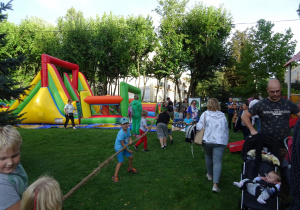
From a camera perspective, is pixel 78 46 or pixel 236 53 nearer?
pixel 78 46

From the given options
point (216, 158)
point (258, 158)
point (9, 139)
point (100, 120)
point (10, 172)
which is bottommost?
point (100, 120)

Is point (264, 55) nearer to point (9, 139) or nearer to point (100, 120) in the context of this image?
point (100, 120)

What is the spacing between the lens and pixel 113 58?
28703 mm

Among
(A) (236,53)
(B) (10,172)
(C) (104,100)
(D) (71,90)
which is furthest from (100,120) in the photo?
(A) (236,53)

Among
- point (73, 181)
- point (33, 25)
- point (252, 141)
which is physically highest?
point (33, 25)

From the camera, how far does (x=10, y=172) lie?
1.77m

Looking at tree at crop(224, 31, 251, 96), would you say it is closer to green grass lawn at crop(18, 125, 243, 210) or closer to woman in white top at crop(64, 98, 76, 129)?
woman in white top at crop(64, 98, 76, 129)

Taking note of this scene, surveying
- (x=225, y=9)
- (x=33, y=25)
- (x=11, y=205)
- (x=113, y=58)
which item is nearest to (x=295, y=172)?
(x=11, y=205)

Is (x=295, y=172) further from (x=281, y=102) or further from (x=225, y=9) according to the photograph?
(x=225, y=9)

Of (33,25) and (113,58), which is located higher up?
(33,25)

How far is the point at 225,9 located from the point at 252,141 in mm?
29866

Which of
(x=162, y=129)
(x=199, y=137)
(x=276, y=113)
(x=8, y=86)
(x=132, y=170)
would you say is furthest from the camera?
(x=162, y=129)

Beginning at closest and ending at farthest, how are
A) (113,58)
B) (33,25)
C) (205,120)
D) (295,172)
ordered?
1. (295,172)
2. (205,120)
3. (113,58)
4. (33,25)

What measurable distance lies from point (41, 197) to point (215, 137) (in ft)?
12.8
